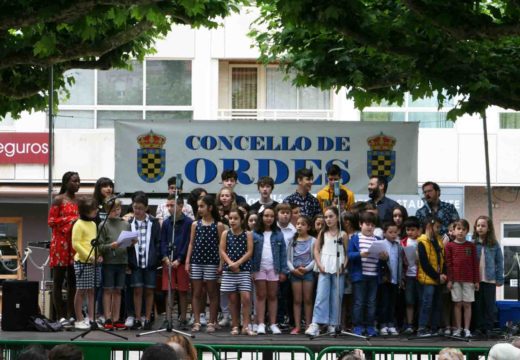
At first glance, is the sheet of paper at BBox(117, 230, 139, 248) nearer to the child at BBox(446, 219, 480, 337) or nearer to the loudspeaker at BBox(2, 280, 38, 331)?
the loudspeaker at BBox(2, 280, 38, 331)

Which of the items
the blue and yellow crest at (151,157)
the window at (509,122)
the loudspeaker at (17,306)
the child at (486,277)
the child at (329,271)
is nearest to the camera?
the child at (329,271)

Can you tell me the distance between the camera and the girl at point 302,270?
16.2 meters

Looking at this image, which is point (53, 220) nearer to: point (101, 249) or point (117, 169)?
point (101, 249)

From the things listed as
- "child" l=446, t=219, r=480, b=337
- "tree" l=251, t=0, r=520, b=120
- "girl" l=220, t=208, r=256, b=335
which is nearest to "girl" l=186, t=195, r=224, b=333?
"girl" l=220, t=208, r=256, b=335

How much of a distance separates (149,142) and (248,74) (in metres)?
14.8

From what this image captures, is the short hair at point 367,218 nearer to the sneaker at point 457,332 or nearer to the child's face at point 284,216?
the child's face at point 284,216

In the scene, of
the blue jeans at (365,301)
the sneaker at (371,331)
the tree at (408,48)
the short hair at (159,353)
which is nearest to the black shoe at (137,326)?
the blue jeans at (365,301)

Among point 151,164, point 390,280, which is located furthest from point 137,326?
point 151,164

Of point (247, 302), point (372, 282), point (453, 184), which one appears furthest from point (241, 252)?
point (453, 184)

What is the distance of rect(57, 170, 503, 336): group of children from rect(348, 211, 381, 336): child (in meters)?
0.01

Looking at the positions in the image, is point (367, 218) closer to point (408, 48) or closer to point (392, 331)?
point (392, 331)

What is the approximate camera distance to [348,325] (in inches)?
647

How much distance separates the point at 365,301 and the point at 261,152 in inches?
189

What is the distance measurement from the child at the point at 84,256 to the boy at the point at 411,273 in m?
4.32
